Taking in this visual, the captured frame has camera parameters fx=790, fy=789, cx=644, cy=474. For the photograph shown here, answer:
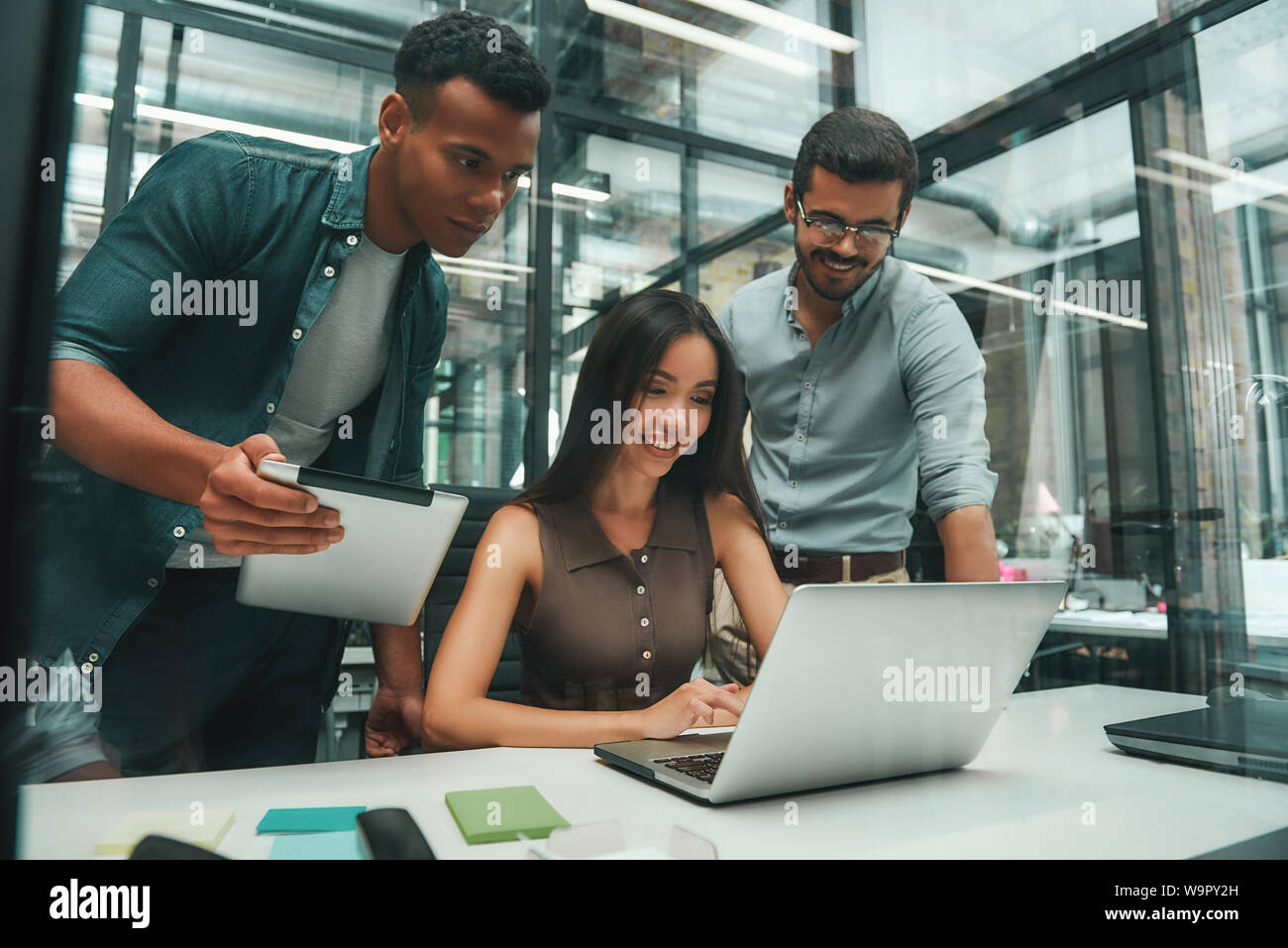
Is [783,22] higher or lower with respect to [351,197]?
higher

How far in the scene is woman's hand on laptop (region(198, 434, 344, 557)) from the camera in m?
0.82

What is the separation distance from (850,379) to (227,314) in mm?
1191

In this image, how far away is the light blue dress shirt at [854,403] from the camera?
1647mm

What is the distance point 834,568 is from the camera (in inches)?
65.0

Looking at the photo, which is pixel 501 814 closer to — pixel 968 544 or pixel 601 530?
pixel 601 530

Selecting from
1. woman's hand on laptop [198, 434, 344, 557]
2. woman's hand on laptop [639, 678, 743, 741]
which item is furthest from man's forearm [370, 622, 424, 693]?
woman's hand on laptop [639, 678, 743, 741]

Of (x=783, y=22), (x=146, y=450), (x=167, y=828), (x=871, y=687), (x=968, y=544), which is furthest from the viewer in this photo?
(x=783, y=22)

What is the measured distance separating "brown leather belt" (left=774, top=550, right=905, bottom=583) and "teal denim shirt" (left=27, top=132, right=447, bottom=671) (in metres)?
0.78

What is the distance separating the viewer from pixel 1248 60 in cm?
148

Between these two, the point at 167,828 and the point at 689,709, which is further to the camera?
the point at 689,709

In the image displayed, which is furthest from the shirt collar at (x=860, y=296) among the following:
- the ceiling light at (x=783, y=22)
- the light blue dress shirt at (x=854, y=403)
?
the ceiling light at (x=783, y=22)

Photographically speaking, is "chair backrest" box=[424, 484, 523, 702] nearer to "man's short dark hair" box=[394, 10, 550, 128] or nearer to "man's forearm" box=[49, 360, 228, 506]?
"man's forearm" box=[49, 360, 228, 506]

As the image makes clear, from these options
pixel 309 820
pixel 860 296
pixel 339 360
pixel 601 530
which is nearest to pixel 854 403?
pixel 860 296
